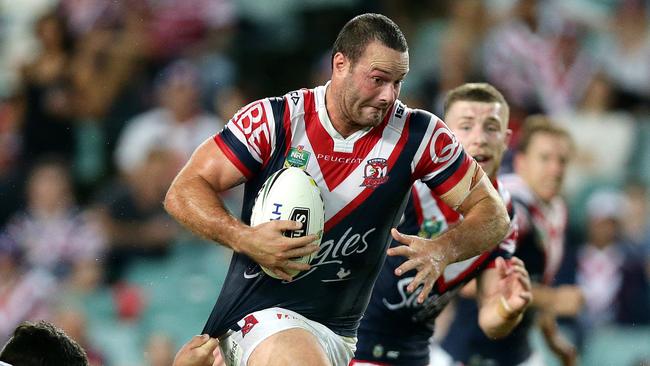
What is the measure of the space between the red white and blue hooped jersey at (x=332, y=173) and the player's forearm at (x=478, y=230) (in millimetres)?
179

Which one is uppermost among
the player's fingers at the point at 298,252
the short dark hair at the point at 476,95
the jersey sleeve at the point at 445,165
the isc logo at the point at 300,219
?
the short dark hair at the point at 476,95

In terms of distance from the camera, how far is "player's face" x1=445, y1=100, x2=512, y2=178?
22.0 feet

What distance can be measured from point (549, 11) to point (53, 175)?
5444 millimetres

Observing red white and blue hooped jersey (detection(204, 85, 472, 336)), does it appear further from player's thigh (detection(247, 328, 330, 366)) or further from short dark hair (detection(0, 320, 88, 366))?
short dark hair (detection(0, 320, 88, 366))

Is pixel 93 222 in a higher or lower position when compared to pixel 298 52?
lower

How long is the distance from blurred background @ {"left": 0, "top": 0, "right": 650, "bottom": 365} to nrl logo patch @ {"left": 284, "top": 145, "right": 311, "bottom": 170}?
526cm

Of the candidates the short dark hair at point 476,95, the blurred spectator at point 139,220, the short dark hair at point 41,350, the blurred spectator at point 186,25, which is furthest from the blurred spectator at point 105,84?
the short dark hair at point 41,350

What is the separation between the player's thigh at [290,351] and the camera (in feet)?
16.5

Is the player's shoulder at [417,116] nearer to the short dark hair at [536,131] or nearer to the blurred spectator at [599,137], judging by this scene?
the short dark hair at [536,131]

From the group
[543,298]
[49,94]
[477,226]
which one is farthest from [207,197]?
[49,94]

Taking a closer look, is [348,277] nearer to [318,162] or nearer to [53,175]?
[318,162]

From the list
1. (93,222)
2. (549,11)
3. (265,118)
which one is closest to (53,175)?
(93,222)

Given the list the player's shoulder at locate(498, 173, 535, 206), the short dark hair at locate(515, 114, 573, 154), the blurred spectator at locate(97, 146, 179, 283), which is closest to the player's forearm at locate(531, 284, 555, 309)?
the player's shoulder at locate(498, 173, 535, 206)

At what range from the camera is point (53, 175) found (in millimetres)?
10945
